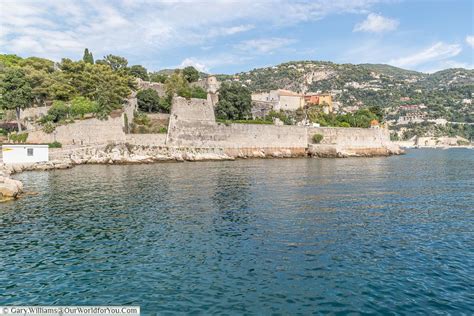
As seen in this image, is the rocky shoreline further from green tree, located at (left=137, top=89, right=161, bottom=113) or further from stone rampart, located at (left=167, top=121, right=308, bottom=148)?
green tree, located at (left=137, top=89, right=161, bottom=113)

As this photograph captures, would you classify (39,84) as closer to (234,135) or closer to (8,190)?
(234,135)

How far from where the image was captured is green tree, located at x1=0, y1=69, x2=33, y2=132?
42.7 metres

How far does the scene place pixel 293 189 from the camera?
21266 mm

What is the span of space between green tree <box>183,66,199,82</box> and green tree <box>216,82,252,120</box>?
40.5ft

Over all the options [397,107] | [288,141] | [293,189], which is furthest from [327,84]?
[293,189]

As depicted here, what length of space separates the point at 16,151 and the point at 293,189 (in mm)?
28210

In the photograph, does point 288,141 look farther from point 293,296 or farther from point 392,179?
point 293,296

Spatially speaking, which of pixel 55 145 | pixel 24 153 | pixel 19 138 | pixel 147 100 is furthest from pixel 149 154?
pixel 19 138

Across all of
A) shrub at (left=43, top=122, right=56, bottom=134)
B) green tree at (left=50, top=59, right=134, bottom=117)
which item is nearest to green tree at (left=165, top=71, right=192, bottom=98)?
green tree at (left=50, top=59, right=134, bottom=117)

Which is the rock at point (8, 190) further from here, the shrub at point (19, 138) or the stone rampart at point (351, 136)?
the stone rampart at point (351, 136)

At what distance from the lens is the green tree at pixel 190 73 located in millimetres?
64919

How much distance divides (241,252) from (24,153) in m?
32.3

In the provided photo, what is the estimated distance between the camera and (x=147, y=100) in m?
50.3

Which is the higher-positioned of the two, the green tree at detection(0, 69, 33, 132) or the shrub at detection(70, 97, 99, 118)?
the green tree at detection(0, 69, 33, 132)
